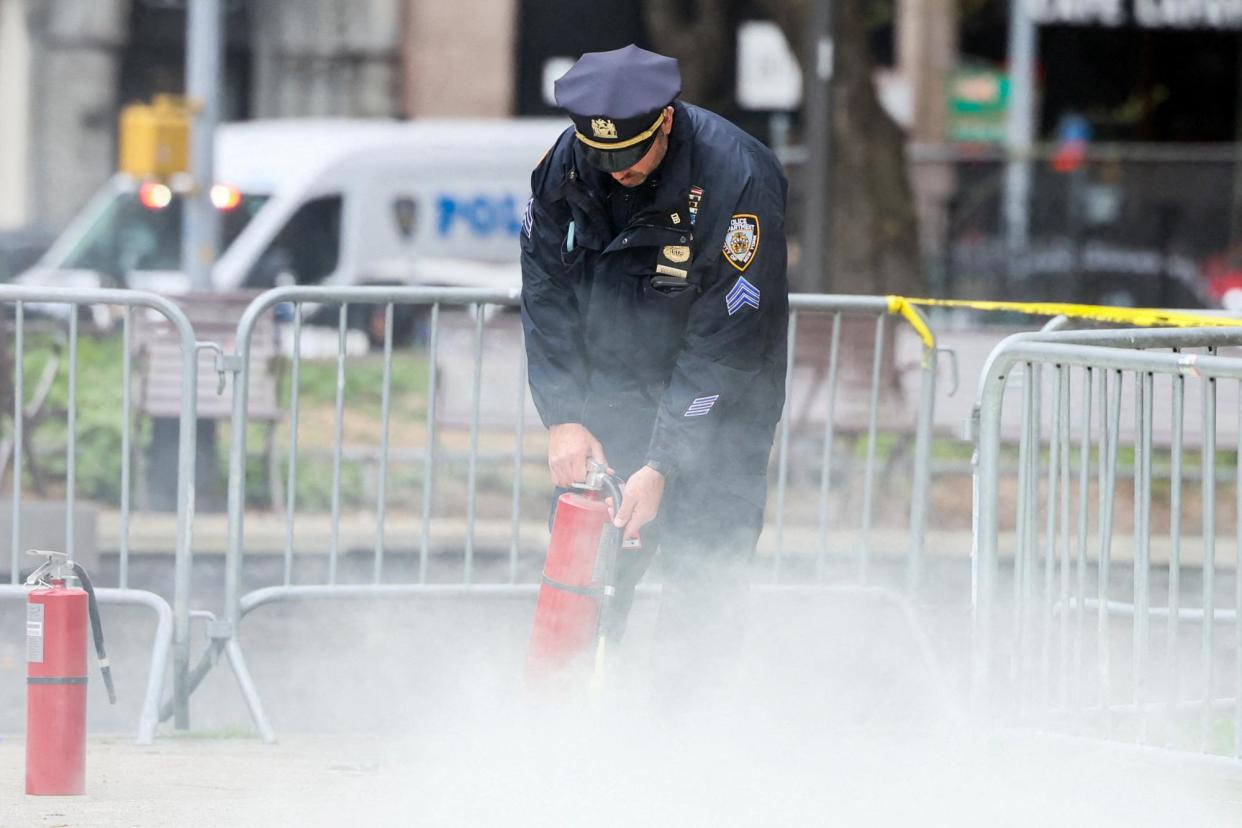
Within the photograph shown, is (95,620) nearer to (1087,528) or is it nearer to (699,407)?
(699,407)

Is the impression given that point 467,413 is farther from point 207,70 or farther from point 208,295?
point 207,70

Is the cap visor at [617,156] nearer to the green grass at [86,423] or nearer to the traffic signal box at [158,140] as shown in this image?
the green grass at [86,423]

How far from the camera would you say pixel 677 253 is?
4.51 metres

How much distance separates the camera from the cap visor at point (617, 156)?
4.36 m

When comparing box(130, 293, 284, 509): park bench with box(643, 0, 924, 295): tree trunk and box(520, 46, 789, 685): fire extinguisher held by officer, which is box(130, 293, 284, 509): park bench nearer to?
box(643, 0, 924, 295): tree trunk

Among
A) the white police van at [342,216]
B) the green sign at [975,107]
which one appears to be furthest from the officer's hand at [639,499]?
the green sign at [975,107]

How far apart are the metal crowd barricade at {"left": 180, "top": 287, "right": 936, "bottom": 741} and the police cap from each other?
6.02 feet

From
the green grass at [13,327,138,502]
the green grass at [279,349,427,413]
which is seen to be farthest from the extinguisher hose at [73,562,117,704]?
the green grass at [13,327,138,502]

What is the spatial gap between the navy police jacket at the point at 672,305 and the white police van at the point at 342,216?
476 inches

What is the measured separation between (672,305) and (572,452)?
16.4 inches

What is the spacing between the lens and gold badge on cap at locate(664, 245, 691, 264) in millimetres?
4504

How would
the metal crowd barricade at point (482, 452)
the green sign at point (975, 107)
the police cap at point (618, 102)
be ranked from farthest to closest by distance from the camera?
1. the green sign at point (975, 107)
2. the metal crowd barricade at point (482, 452)
3. the police cap at point (618, 102)

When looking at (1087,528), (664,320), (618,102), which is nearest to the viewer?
(618,102)

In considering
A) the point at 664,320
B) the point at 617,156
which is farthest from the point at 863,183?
the point at 617,156
